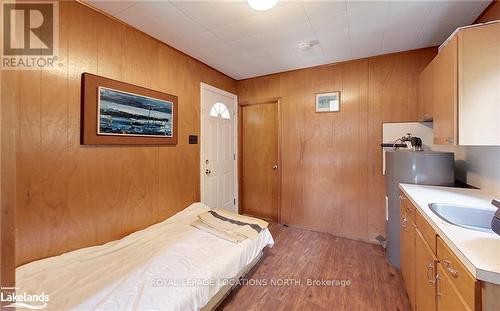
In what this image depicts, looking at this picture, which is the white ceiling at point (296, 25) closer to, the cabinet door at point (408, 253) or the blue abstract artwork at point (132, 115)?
the blue abstract artwork at point (132, 115)

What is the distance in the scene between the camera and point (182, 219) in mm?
2439

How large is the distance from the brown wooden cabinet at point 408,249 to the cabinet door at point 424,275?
107 millimetres

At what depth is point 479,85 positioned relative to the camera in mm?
1412

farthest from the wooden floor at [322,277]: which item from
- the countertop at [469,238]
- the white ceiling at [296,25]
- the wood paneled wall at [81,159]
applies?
the white ceiling at [296,25]

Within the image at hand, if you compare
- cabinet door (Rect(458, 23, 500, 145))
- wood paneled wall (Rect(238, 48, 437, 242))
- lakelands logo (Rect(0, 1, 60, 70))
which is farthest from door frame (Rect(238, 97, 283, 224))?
lakelands logo (Rect(0, 1, 60, 70))

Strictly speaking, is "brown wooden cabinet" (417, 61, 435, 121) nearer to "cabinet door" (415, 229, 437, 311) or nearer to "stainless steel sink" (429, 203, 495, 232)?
"stainless steel sink" (429, 203, 495, 232)

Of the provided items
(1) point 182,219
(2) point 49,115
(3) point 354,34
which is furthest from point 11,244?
(3) point 354,34

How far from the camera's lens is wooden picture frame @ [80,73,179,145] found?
179 cm

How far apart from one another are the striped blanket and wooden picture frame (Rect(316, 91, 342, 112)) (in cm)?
196

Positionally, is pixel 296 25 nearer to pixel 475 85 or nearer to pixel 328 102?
pixel 328 102

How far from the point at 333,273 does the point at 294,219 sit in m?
1.24

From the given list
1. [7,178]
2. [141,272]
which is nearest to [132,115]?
[141,272]

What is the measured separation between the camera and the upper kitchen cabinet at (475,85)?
138 centimetres

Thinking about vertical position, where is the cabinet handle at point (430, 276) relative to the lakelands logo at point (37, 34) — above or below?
below
